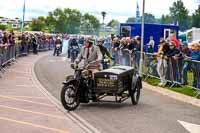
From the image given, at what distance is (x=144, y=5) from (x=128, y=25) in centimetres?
1233

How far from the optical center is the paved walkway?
9.80 m

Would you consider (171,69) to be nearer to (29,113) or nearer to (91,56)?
(91,56)

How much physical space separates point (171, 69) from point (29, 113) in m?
7.78

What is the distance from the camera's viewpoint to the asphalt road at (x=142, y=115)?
10227 mm

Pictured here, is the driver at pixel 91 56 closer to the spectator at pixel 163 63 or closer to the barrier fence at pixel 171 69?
the barrier fence at pixel 171 69

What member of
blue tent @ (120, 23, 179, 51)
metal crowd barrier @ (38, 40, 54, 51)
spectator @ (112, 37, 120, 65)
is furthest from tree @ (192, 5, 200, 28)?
spectator @ (112, 37, 120, 65)

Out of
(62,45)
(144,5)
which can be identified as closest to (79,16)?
(62,45)

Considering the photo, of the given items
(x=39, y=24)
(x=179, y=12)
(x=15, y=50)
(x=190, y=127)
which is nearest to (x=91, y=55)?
(x=190, y=127)

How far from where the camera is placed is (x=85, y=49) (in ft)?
45.2

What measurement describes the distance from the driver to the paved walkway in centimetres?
144

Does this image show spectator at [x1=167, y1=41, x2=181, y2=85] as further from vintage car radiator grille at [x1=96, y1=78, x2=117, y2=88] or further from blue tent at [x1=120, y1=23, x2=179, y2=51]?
blue tent at [x1=120, y1=23, x2=179, y2=51]

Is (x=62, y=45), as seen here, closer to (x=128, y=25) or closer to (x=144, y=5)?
(x=128, y=25)

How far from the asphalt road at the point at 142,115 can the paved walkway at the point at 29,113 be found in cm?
58

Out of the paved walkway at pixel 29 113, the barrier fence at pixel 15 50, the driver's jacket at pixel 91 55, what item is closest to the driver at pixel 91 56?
the driver's jacket at pixel 91 55
